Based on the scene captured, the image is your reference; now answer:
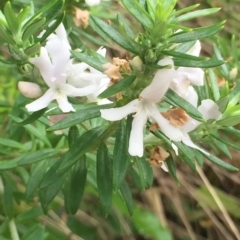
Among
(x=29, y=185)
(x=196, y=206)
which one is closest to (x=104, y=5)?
(x=29, y=185)

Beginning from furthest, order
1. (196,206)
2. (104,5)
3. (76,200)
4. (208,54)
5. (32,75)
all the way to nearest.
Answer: (208,54) → (196,206) → (104,5) → (76,200) → (32,75)

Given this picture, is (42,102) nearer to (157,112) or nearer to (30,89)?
(30,89)

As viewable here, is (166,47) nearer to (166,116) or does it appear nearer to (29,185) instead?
(166,116)

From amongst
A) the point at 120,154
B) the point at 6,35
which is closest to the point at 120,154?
the point at 120,154

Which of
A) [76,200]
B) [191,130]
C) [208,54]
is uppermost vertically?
[208,54]

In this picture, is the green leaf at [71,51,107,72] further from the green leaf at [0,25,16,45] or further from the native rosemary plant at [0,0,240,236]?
the green leaf at [0,25,16,45]

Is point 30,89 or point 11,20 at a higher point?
point 11,20
